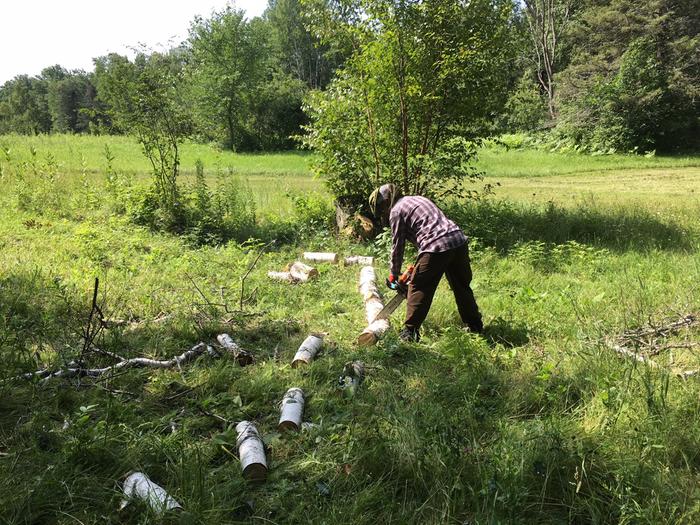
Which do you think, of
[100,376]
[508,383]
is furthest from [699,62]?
[100,376]

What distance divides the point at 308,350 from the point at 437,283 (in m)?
1.47

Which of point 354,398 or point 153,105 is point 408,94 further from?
point 354,398

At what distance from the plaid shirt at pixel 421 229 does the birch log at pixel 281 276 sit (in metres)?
2.27

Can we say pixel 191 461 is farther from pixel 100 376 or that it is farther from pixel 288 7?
pixel 288 7

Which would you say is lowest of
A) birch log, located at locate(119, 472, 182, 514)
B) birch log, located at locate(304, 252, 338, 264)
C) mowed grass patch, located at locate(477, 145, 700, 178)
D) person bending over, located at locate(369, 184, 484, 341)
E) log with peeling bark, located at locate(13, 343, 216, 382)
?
birch log, located at locate(119, 472, 182, 514)

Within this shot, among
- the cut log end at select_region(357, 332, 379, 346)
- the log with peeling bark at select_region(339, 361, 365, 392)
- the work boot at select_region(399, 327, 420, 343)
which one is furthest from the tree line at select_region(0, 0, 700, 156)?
the log with peeling bark at select_region(339, 361, 365, 392)

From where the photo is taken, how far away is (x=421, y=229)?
4.82 meters

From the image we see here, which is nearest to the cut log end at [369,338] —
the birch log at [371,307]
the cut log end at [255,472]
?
the birch log at [371,307]

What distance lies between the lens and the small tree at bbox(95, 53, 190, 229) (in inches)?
355

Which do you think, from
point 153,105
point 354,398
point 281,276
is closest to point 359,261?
point 281,276

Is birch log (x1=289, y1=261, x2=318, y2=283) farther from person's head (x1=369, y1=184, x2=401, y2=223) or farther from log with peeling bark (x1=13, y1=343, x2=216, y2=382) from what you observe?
log with peeling bark (x1=13, y1=343, x2=216, y2=382)

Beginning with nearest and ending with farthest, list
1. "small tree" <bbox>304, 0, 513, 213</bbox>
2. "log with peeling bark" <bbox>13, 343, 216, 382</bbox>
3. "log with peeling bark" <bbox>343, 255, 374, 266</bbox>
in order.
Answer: "log with peeling bark" <bbox>13, 343, 216, 382</bbox>
"log with peeling bark" <bbox>343, 255, 374, 266</bbox>
"small tree" <bbox>304, 0, 513, 213</bbox>

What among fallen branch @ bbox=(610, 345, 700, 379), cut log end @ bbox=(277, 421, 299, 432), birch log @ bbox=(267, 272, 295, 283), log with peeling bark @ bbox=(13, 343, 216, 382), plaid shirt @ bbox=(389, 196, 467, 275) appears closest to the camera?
cut log end @ bbox=(277, 421, 299, 432)

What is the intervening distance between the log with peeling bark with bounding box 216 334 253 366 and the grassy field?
14 cm
